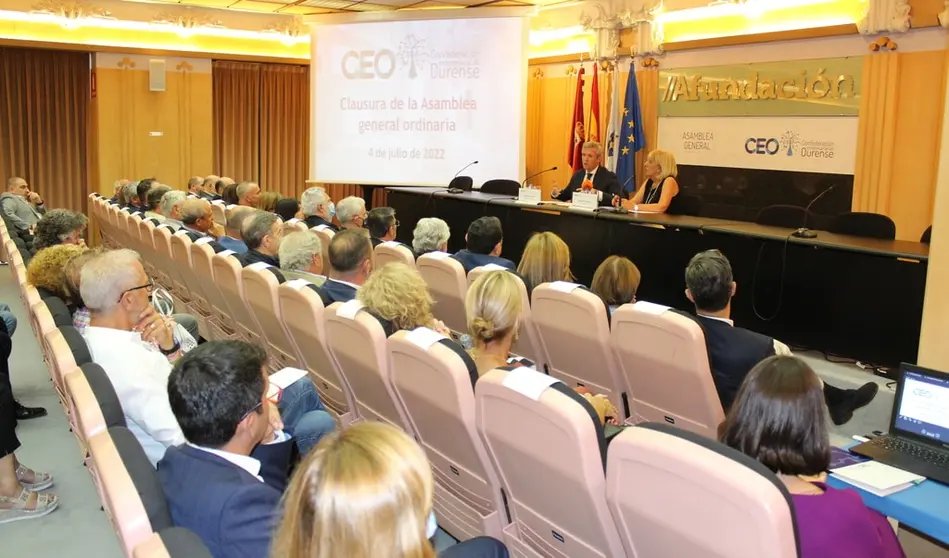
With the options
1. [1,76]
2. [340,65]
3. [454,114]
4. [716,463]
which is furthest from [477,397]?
[1,76]

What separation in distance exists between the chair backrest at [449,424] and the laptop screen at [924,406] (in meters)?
1.25

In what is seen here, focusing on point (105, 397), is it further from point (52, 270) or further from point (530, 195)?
point (530, 195)

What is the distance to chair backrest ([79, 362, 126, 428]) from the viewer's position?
204 centimetres

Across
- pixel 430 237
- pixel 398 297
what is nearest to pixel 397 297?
pixel 398 297

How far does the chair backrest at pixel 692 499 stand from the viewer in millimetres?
1326

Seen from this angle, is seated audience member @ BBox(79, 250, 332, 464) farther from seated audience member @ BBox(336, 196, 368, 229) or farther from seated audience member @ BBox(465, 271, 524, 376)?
seated audience member @ BBox(336, 196, 368, 229)

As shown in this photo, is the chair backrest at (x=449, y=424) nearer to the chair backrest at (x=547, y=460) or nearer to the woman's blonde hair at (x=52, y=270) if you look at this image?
the chair backrest at (x=547, y=460)

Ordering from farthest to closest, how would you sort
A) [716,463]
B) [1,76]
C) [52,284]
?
[1,76] < [52,284] < [716,463]

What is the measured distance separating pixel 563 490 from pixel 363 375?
114 cm

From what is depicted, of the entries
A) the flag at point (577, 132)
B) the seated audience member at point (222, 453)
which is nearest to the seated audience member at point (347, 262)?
the seated audience member at point (222, 453)

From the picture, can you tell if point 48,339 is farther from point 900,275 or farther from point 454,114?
point 454,114

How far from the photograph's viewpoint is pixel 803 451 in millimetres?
1761

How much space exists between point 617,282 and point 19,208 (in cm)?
721

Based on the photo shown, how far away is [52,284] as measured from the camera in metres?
3.69
